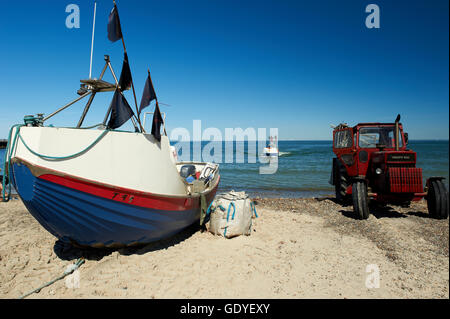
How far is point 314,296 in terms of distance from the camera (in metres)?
3.34

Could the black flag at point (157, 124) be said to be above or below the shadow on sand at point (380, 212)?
above

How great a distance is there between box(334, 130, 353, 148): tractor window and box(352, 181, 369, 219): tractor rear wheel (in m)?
1.54

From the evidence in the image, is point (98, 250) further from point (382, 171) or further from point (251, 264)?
point (382, 171)

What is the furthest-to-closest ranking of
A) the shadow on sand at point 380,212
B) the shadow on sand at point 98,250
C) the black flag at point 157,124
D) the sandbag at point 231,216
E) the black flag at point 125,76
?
the shadow on sand at point 380,212
the sandbag at point 231,216
the shadow on sand at point 98,250
the black flag at point 157,124
the black flag at point 125,76

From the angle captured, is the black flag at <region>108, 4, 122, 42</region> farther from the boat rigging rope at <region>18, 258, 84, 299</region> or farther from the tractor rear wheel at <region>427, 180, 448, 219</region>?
the tractor rear wheel at <region>427, 180, 448, 219</region>

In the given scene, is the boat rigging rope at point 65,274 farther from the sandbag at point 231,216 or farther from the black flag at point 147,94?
the black flag at point 147,94

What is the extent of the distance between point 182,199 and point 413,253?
447 cm

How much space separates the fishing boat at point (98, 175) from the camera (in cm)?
318

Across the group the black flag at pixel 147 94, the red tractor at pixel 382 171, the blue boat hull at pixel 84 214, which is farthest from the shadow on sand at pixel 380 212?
the black flag at pixel 147 94

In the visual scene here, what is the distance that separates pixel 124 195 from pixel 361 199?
616 cm

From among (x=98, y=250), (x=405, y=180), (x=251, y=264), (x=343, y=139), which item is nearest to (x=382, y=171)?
(x=405, y=180)

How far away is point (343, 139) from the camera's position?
8172mm

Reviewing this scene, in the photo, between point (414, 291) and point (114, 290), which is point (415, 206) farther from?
point (114, 290)

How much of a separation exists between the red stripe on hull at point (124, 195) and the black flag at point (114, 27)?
89.9 inches
